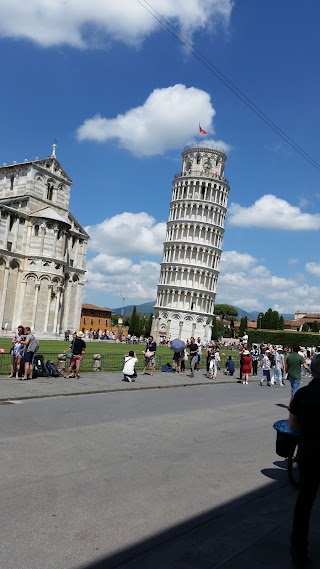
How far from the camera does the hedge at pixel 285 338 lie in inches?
3132

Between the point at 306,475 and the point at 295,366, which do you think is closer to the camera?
the point at 306,475

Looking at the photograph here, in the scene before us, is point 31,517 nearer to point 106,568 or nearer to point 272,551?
point 106,568

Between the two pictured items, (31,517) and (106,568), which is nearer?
(106,568)

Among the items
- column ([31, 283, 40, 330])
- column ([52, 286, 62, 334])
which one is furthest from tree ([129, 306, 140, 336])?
column ([31, 283, 40, 330])

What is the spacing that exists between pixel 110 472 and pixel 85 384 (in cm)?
1113

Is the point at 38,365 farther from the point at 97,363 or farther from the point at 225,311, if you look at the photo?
the point at 225,311

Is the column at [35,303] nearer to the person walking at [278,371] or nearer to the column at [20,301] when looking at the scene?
the column at [20,301]

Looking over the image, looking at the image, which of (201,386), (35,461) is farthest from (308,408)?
(201,386)

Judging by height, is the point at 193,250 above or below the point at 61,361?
Answer: above

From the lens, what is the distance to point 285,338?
82438 mm

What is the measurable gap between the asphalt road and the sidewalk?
1.20 metres

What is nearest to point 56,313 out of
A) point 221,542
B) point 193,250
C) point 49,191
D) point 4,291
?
point 4,291

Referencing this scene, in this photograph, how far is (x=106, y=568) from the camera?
4.49m

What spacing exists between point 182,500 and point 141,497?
530 mm
